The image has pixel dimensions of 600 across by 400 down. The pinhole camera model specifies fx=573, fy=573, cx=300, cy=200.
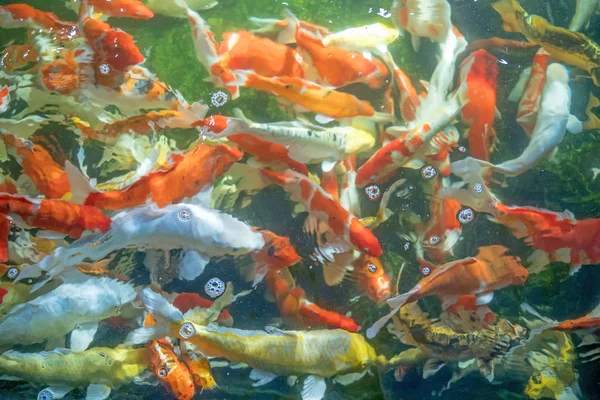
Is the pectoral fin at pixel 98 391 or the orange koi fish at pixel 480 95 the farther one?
the pectoral fin at pixel 98 391

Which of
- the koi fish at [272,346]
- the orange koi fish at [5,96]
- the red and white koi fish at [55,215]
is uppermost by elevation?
the orange koi fish at [5,96]

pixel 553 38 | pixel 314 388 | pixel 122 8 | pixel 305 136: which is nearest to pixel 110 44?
pixel 122 8

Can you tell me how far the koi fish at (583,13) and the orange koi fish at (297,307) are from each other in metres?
1.28

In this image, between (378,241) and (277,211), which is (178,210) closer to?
(277,211)

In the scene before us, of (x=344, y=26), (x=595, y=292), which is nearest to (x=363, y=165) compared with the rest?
(x=344, y=26)

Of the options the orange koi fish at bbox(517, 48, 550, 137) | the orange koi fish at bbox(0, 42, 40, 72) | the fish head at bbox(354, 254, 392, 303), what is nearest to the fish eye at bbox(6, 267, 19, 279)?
the orange koi fish at bbox(0, 42, 40, 72)

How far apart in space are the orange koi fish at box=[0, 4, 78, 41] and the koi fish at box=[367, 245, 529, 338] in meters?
1.45

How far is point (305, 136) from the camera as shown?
6.36 ft

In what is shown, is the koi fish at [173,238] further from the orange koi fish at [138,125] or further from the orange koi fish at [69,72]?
the orange koi fish at [69,72]

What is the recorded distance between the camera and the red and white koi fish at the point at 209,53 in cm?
191

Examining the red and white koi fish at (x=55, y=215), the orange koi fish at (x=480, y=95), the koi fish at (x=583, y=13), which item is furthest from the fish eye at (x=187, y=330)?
the koi fish at (x=583, y=13)

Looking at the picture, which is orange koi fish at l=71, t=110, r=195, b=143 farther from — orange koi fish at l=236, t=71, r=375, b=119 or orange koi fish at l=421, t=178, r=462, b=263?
orange koi fish at l=421, t=178, r=462, b=263

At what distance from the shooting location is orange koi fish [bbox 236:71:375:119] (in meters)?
1.92

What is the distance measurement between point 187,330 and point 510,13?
1562mm
